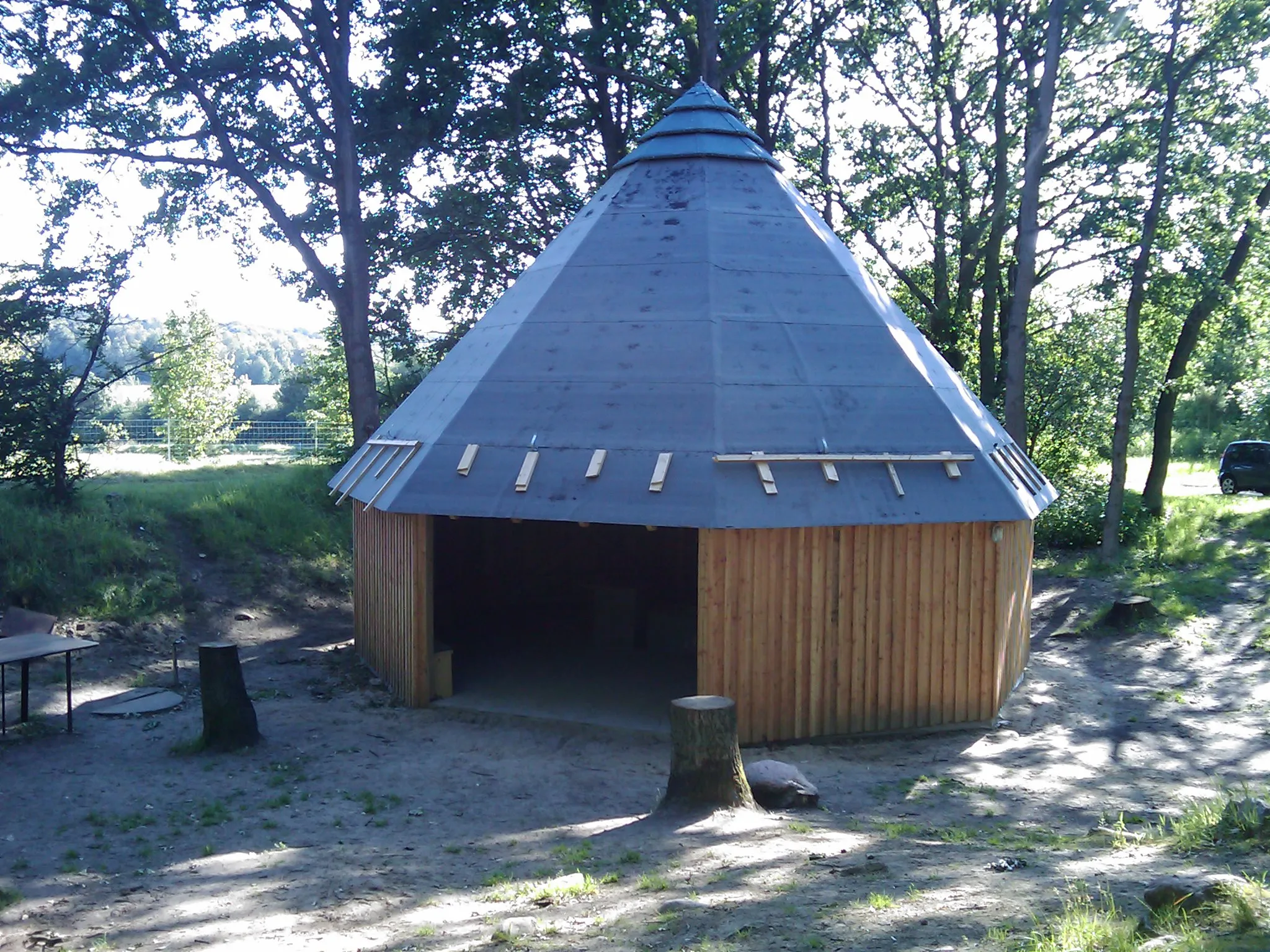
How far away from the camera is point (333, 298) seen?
68.1ft

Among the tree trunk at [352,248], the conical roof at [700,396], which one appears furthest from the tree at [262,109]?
the conical roof at [700,396]

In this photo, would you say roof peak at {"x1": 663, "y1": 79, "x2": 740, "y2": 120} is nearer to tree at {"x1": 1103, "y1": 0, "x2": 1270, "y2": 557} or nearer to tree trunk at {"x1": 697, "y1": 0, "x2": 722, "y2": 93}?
tree trunk at {"x1": 697, "y1": 0, "x2": 722, "y2": 93}

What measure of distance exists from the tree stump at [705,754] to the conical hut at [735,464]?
214 cm

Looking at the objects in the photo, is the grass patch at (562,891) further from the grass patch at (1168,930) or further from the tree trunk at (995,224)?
the tree trunk at (995,224)

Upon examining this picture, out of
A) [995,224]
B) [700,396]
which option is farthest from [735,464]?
[995,224]

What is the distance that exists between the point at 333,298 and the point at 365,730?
12.3 m

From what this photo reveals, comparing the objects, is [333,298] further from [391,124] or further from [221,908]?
[221,908]

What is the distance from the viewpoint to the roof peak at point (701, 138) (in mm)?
13984

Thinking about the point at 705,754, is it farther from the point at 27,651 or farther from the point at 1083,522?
the point at 1083,522

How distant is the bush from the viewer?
22297 millimetres

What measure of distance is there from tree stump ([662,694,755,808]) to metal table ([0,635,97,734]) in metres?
6.71

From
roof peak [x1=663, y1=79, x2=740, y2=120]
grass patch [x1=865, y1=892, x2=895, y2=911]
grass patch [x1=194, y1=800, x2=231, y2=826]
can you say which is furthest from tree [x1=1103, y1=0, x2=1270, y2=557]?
grass patch [x1=194, y1=800, x2=231, y2=826]

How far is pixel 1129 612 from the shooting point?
51.9 feet

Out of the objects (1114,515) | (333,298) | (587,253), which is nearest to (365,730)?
(587,253)
